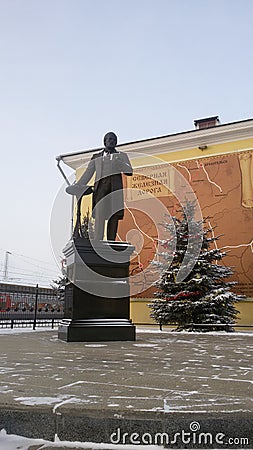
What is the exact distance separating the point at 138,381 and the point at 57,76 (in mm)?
8478

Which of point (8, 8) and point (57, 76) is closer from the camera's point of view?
point (8, 8)

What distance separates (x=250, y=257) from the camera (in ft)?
39.8

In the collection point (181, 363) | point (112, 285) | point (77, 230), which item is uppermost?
point (77, 230)

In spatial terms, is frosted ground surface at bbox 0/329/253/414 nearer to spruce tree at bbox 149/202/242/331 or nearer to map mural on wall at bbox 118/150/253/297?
spruce tree at bbox 149/202/242/331

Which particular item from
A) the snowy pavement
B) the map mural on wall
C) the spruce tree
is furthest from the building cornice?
the snowy pavement

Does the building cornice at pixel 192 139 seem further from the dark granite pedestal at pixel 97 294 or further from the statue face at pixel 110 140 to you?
the dark granite pedestal at pixel 97 294

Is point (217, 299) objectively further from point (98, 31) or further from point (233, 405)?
point (233, 405)

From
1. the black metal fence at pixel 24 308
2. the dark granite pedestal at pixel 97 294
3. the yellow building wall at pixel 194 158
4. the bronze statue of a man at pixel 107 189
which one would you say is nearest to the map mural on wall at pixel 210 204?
the yellow building wall at pixel 194 158

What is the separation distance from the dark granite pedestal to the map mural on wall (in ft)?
23.9

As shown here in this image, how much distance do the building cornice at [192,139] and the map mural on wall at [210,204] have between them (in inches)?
28.1

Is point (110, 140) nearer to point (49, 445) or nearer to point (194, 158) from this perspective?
point (49, 445)

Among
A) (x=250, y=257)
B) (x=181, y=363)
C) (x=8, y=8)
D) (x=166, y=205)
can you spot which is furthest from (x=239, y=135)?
(x=181, y=363)

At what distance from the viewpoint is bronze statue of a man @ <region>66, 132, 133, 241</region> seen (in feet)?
18.8

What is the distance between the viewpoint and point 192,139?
14.1 m
